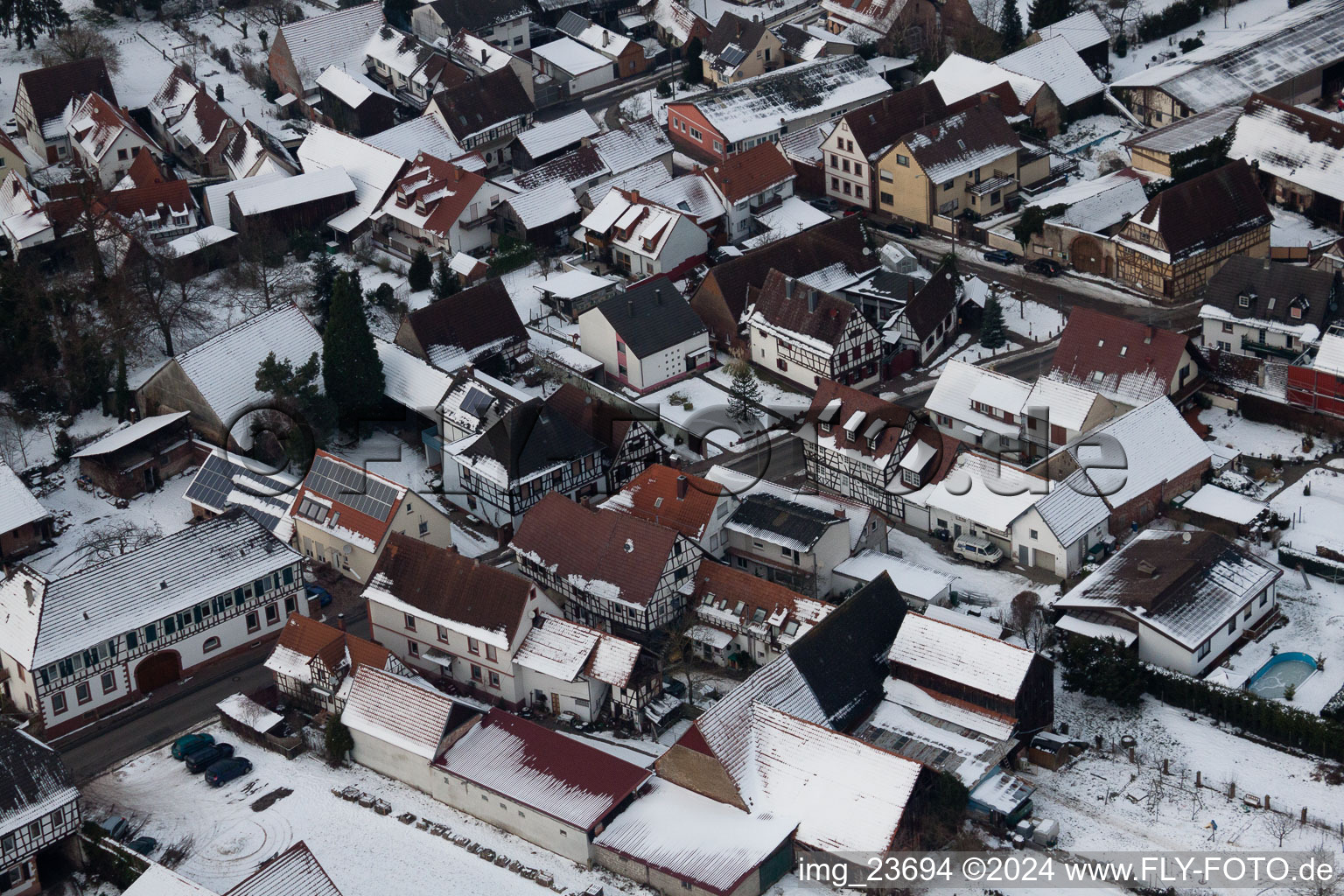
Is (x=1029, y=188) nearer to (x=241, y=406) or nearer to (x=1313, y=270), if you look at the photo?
(x=1313, y=270)

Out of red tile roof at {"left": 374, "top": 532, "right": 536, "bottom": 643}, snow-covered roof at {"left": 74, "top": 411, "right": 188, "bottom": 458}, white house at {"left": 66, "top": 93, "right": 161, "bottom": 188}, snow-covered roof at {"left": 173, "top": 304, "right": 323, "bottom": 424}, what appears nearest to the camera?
red tile roof at {"left": 374, "top": 532, "right": 536, "bottom": 643}

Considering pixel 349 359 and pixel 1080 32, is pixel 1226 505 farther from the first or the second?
pixel 1080 32

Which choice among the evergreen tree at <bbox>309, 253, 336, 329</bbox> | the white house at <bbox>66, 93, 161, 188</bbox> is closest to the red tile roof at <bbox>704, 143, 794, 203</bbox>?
the evergreen tree at <bbox>309, 253, 336, 329</bbox>

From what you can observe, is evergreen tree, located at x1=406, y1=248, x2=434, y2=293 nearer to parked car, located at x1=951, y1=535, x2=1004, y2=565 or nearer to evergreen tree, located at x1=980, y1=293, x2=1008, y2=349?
evergreen tree, located at x1=980, y1=293, x2=1008, y2=349

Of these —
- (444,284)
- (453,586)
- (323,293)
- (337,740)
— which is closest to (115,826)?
(337,740)

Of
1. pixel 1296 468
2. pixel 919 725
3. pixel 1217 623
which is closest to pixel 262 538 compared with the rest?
pixel 919 725

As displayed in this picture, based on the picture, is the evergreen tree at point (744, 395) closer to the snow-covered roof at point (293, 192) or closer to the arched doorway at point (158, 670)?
the arched doorway at point (158, 670)
